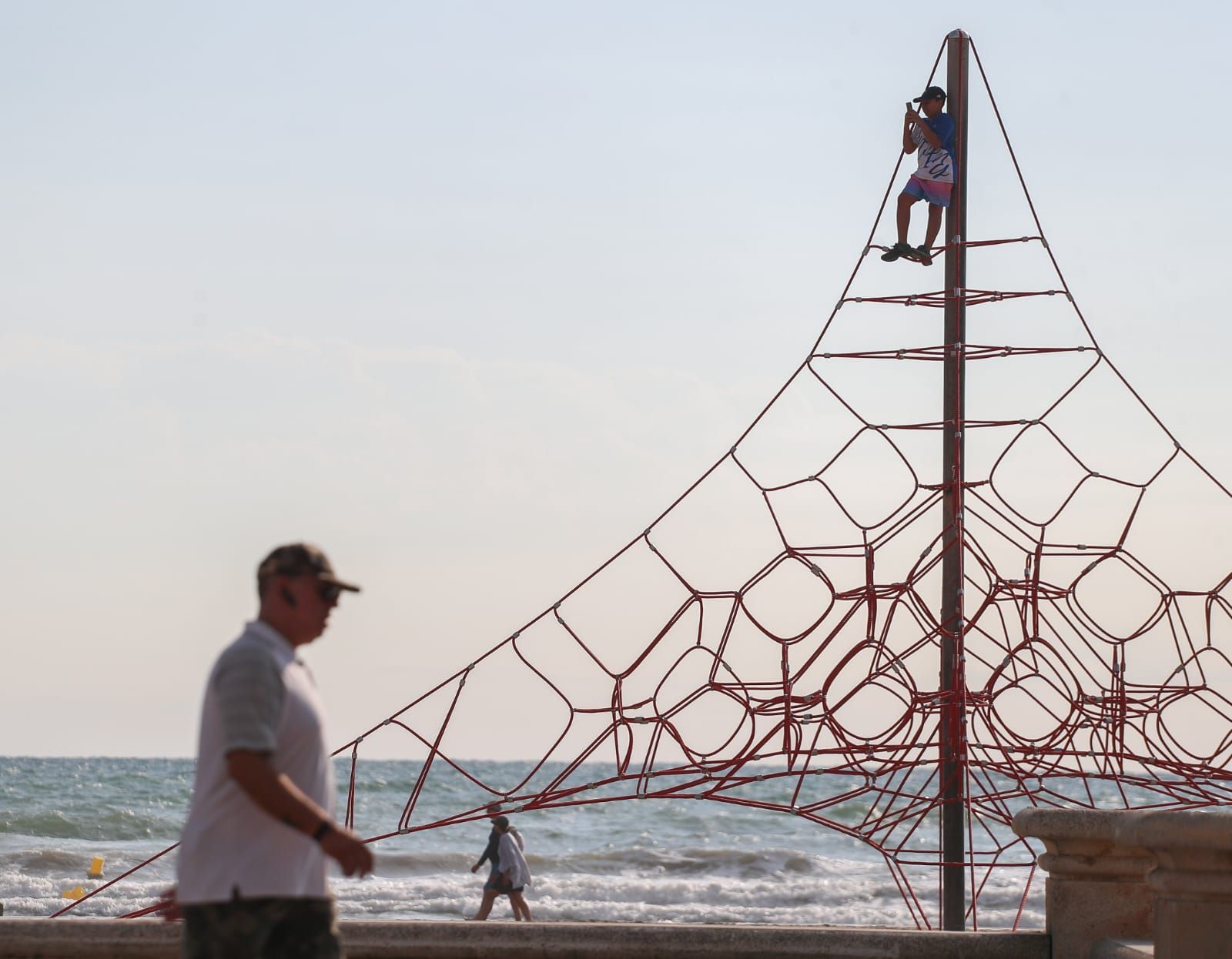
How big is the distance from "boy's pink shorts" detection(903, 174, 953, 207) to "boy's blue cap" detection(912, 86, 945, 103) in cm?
40

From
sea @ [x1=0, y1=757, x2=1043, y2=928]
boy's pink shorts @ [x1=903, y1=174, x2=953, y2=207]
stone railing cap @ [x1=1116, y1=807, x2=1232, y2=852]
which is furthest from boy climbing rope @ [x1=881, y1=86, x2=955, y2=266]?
sea @ [x1=0, y1=757, x2=1043, y2=928]

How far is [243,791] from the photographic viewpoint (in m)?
3.76

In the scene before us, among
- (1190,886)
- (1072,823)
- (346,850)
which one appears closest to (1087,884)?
(1072,823)

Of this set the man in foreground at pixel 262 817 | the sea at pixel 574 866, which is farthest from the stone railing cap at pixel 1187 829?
the sea at pixel 574 866

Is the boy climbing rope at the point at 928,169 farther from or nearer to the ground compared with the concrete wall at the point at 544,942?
farther from the ground

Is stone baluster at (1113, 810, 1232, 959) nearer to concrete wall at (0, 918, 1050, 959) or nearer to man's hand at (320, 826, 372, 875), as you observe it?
concrete wall at (0, 918, 1050, 959)

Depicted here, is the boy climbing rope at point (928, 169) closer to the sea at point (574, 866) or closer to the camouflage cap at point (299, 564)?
the camouflage cap at point (299, 564)

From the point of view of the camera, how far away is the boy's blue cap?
930 centimetres

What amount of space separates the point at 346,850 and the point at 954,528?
557cm

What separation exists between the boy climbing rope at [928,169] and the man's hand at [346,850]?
6.34 m

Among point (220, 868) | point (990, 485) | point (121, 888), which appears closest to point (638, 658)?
point (990, 485)

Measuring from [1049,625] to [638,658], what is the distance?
209cm

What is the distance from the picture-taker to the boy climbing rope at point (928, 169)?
30.3ft

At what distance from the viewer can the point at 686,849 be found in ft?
96.9
